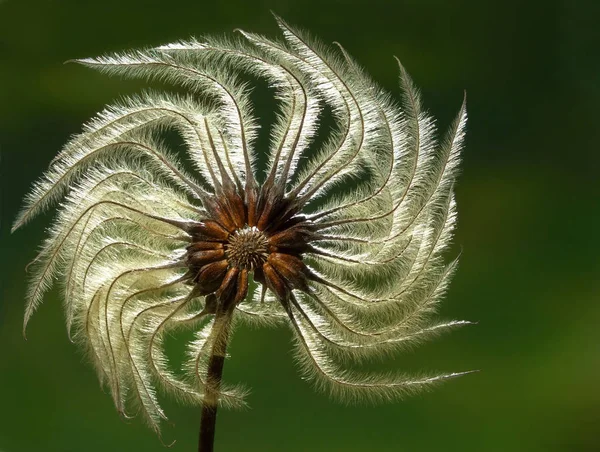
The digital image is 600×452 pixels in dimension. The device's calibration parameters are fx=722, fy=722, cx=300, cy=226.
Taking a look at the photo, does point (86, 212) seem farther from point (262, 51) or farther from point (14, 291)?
point (14, 291)

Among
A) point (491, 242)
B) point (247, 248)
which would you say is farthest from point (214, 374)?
point (491, 242)

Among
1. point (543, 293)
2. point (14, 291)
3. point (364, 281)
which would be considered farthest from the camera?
point (14, 291)

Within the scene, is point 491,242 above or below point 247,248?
above

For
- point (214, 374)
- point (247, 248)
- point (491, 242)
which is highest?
point (491, 242)

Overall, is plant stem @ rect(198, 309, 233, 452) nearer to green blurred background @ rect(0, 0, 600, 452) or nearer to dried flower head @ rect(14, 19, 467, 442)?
dried flower head @ rect(14, 19, 467, 442)

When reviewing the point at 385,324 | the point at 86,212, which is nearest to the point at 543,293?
the point at 385,324

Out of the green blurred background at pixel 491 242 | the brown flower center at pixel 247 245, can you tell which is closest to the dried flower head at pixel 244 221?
the brown flower center at pixel 247 245

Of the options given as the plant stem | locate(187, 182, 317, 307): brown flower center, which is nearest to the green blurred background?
the plant stem

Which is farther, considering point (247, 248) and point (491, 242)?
point (491, 242)

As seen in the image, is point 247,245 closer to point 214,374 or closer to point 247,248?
point 247,248
